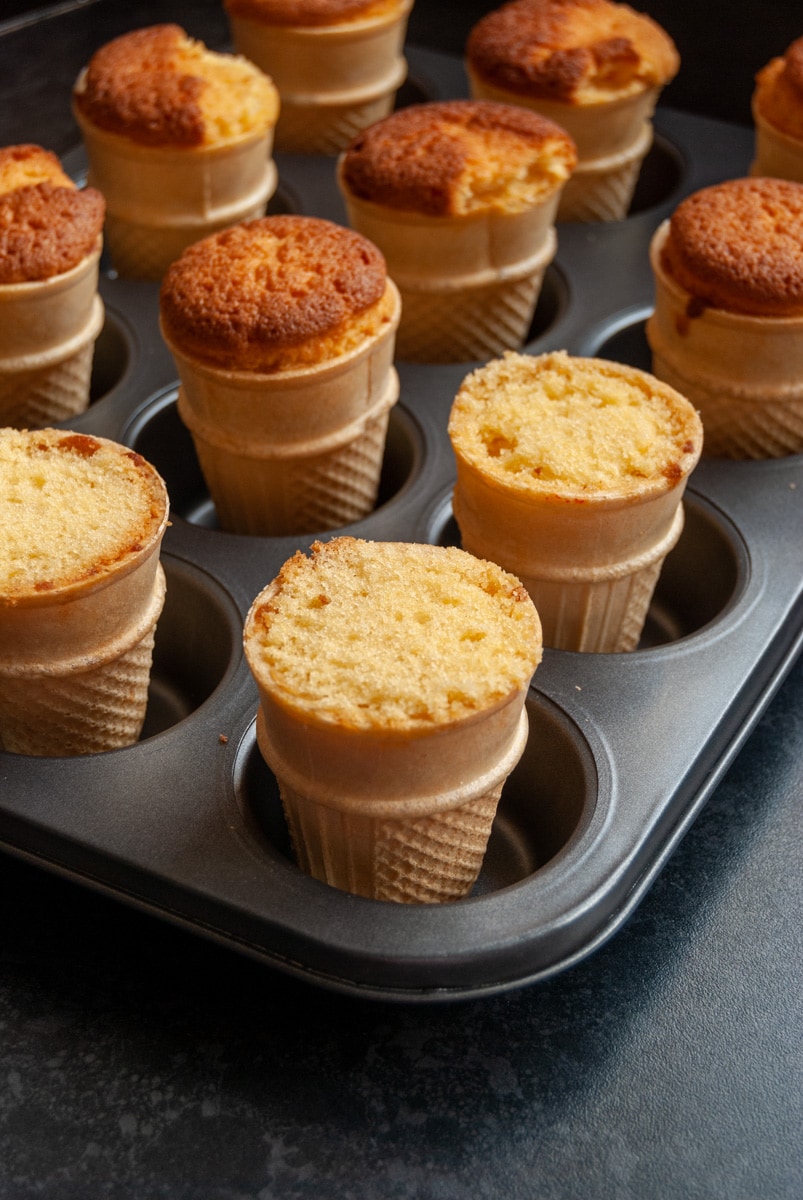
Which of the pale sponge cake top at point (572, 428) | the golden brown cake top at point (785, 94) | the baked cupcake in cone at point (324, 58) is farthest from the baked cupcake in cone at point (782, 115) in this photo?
the pale sponge cake top at point (572, 428)

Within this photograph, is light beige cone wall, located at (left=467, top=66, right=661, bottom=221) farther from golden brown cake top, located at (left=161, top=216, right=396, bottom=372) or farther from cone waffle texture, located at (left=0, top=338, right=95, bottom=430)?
cone waffle texture, located at (left=0, top=338, right=95, bottom=430)

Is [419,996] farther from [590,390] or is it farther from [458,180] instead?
[458,180]

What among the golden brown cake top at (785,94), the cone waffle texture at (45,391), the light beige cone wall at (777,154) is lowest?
the cone waffle texture at (45,391)

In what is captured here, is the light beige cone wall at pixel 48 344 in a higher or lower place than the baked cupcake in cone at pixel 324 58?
lower

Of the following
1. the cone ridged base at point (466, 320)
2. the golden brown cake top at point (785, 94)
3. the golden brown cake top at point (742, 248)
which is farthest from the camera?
the golden brown cake top at point (785, 94)

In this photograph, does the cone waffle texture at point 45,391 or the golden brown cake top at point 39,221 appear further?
the cone waffle texture at point 45,391

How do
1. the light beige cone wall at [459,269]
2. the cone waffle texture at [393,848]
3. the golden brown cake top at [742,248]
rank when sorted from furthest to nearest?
1. the light beige cone wall at [459,269]
2. the golden brown cake top at [742,248]
3. the cone waffle texture at [393,848]

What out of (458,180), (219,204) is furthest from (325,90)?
(458,180)

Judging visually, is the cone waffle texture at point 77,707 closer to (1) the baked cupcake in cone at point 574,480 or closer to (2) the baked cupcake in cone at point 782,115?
(1) the baked cupcake in cone at point 574,480
